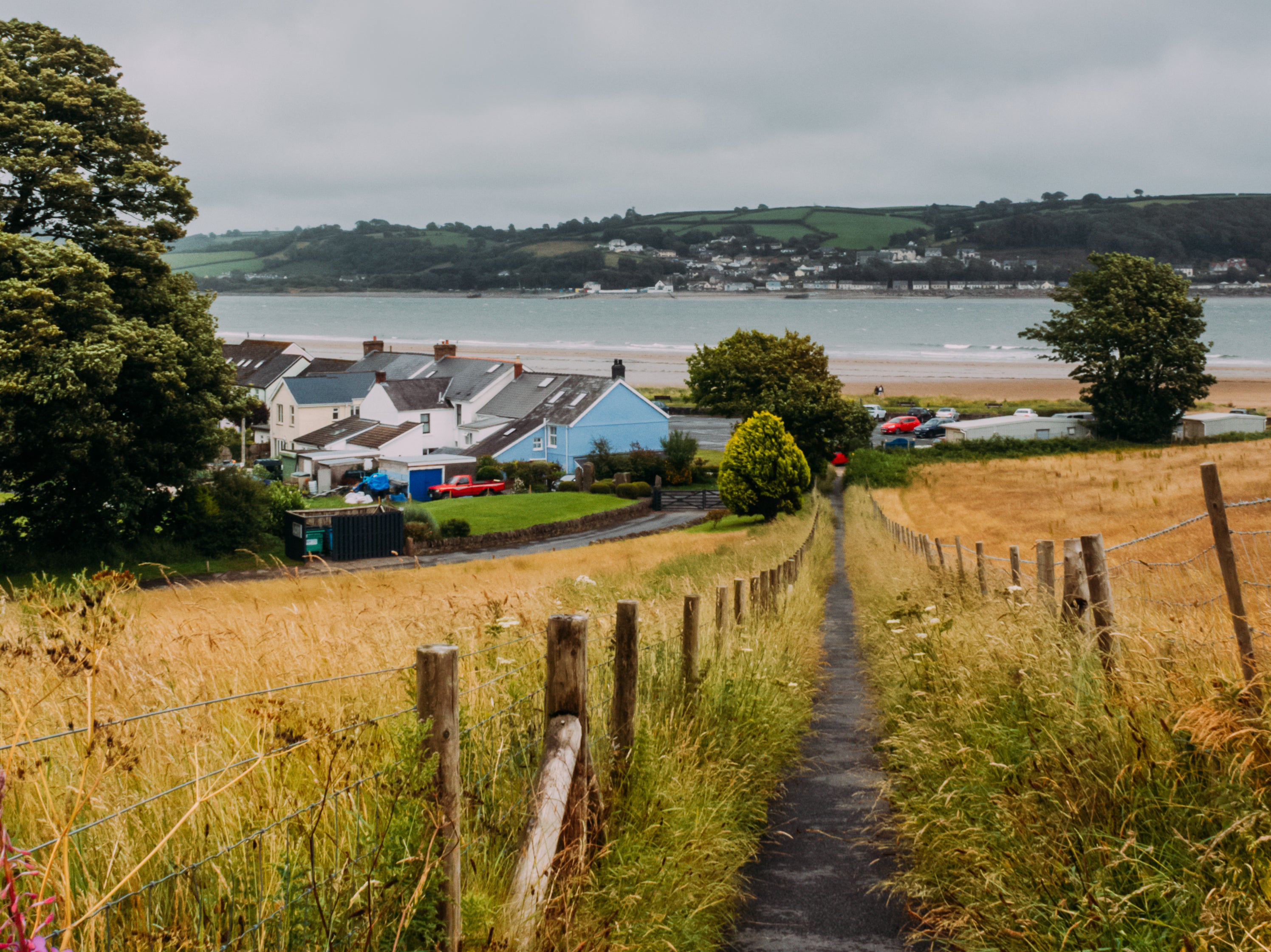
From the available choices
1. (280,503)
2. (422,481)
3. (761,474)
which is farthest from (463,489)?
(761,474)

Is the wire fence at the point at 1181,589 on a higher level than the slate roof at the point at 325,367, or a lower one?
lower

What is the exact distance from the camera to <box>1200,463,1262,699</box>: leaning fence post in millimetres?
4867

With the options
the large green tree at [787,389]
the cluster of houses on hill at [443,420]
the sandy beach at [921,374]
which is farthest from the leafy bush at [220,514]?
the sandy beach at [921,374]

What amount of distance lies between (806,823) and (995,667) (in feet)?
5.29

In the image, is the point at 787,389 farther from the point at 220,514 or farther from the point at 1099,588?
the point at 1099,588

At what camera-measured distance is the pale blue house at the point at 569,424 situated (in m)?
64.4

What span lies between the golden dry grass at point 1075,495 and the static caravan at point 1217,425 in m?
5.00

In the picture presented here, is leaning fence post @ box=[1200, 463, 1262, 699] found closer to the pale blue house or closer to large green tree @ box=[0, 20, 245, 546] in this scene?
large green tree @ box=[0, 20, 245, 546]

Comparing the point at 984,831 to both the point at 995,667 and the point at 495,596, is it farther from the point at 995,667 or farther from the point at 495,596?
the point at 495,596

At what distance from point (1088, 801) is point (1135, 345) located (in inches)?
2849

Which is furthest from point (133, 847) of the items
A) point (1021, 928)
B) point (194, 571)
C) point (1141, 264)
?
point (1141, 264)

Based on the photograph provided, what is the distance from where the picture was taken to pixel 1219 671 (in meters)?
4.89

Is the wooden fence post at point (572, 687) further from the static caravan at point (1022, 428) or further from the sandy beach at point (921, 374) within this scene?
the sandy beach at point (921, 374)

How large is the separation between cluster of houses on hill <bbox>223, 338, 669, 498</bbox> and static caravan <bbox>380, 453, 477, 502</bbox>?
75 millimetres
